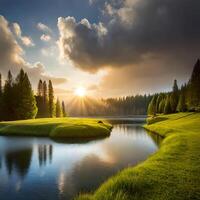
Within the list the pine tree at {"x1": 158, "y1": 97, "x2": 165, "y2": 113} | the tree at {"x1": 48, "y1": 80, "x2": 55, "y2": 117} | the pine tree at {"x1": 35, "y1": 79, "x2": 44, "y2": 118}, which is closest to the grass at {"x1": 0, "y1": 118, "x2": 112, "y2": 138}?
the pine tree at {"x1": 35, "y1": 79, "x2": 44, "y2": 118}

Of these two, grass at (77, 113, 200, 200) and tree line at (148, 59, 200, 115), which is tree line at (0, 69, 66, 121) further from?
grass at (77, 113, 200, 200)

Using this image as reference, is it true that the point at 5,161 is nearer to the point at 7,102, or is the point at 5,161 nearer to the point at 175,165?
the point at 175,165

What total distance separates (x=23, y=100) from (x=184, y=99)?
73625mm

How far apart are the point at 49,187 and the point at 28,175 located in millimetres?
4051

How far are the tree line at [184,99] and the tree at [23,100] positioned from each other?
64970 millimetres

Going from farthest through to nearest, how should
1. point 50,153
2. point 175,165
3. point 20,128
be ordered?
1. point 20,128
2. point 50,153
3. point 175,165

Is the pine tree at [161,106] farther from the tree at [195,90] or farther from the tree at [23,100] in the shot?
the tree at [23,100]

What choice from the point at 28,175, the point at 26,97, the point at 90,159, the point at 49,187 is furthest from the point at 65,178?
the point at 26,97

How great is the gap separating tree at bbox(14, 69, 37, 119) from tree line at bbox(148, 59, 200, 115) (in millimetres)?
64970

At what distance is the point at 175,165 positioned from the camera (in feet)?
54.1

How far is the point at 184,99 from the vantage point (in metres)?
94.7

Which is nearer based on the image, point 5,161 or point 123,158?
point 5,161

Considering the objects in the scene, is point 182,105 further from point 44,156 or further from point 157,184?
point 157,184

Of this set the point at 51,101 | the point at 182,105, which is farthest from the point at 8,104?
the point at 182,105
